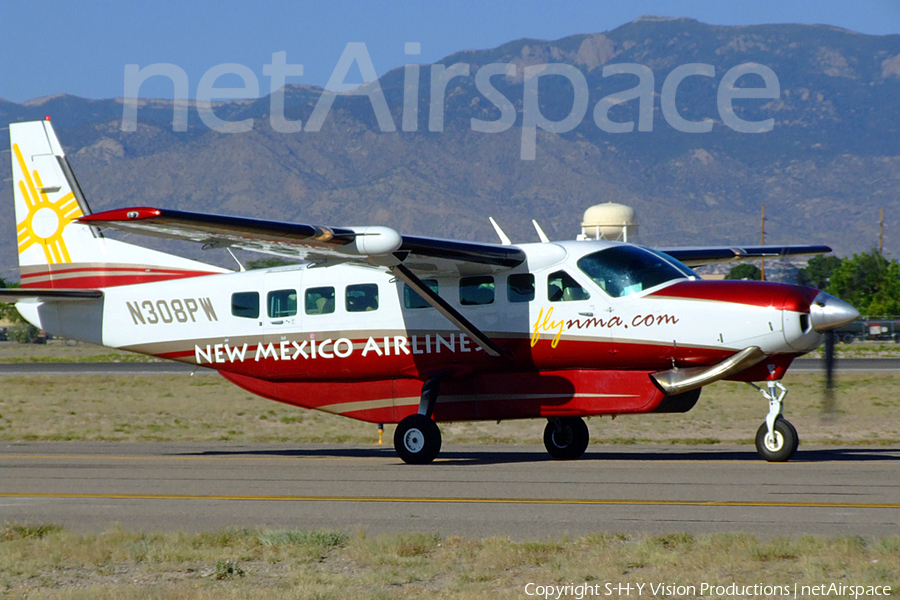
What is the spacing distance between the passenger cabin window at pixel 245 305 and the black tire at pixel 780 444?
8881 millimetres

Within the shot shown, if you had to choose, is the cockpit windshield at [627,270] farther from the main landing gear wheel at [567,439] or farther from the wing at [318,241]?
the main landing gear wheel at [567,439]

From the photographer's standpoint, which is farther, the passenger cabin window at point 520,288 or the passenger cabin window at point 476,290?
the passenger cabin window at point 476,290

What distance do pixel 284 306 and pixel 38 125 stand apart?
641 cm

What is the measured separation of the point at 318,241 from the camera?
14953 mm

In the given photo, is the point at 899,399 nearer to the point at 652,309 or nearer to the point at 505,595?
the point at 652,309

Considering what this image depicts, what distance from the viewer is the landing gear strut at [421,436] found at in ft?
55.9

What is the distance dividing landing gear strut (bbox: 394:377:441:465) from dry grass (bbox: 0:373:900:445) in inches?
259

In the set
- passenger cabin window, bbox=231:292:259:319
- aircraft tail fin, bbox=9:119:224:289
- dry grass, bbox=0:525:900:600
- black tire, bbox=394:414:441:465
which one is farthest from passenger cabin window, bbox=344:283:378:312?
dry grass, bbox=0:525:900:600

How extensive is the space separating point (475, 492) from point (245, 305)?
7.24m

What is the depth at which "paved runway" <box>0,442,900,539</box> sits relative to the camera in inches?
439

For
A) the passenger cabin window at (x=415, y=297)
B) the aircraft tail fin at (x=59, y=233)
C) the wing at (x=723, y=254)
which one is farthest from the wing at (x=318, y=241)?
the wing at (x=723, y=254)

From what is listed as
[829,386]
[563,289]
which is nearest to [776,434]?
[829,386]

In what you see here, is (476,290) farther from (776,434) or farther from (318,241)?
(776,434)

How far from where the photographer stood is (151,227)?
47.8 feet
